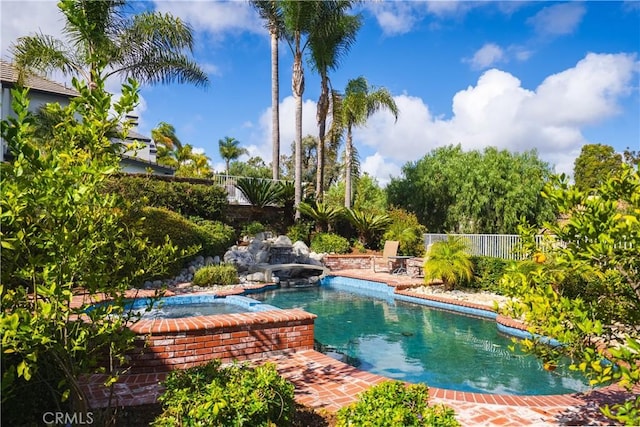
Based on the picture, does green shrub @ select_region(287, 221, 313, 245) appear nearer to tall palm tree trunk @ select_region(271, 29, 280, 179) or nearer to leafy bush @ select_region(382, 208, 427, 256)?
tall palm tree trunk @ select_region(271, 29, 280, 179)

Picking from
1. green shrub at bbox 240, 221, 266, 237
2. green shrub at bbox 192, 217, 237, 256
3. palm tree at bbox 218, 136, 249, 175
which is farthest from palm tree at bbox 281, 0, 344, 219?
palm tree at bbox 218, 136, 249, 175

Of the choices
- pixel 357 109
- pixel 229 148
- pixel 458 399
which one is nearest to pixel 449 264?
pixel 458 399

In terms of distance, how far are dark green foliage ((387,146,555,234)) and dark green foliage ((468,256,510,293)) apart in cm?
875

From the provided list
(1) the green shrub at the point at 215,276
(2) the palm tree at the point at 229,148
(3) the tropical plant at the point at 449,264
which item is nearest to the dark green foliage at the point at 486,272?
(3) the tropical plant at the point at 449,264

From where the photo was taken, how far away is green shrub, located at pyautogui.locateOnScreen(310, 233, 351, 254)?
Answer: 63.3ft

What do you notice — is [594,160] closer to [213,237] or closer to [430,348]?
[213,237]

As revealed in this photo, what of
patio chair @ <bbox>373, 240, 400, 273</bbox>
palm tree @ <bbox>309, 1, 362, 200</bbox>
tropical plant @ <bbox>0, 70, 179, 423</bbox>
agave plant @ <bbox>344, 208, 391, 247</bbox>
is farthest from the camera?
palm tree @ <bbox>309, 1, 362, 200</bbox>

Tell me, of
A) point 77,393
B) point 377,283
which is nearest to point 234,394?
point 77,393

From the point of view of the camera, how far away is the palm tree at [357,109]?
2230 centimetres

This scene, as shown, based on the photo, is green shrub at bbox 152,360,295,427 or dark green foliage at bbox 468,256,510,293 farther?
dark green foliage at bbox 468,256,510,293

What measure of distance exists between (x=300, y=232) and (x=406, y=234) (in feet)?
16.5

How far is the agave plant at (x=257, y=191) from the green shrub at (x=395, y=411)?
57.3ft

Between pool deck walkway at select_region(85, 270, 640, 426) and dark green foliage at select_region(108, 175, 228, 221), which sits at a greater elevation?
dark green foliage at select_region(108, 175, 228, 221)

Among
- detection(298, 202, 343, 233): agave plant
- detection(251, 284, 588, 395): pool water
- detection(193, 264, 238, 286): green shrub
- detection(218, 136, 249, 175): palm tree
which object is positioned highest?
detection(218, 136, 249, 175): palm tree
